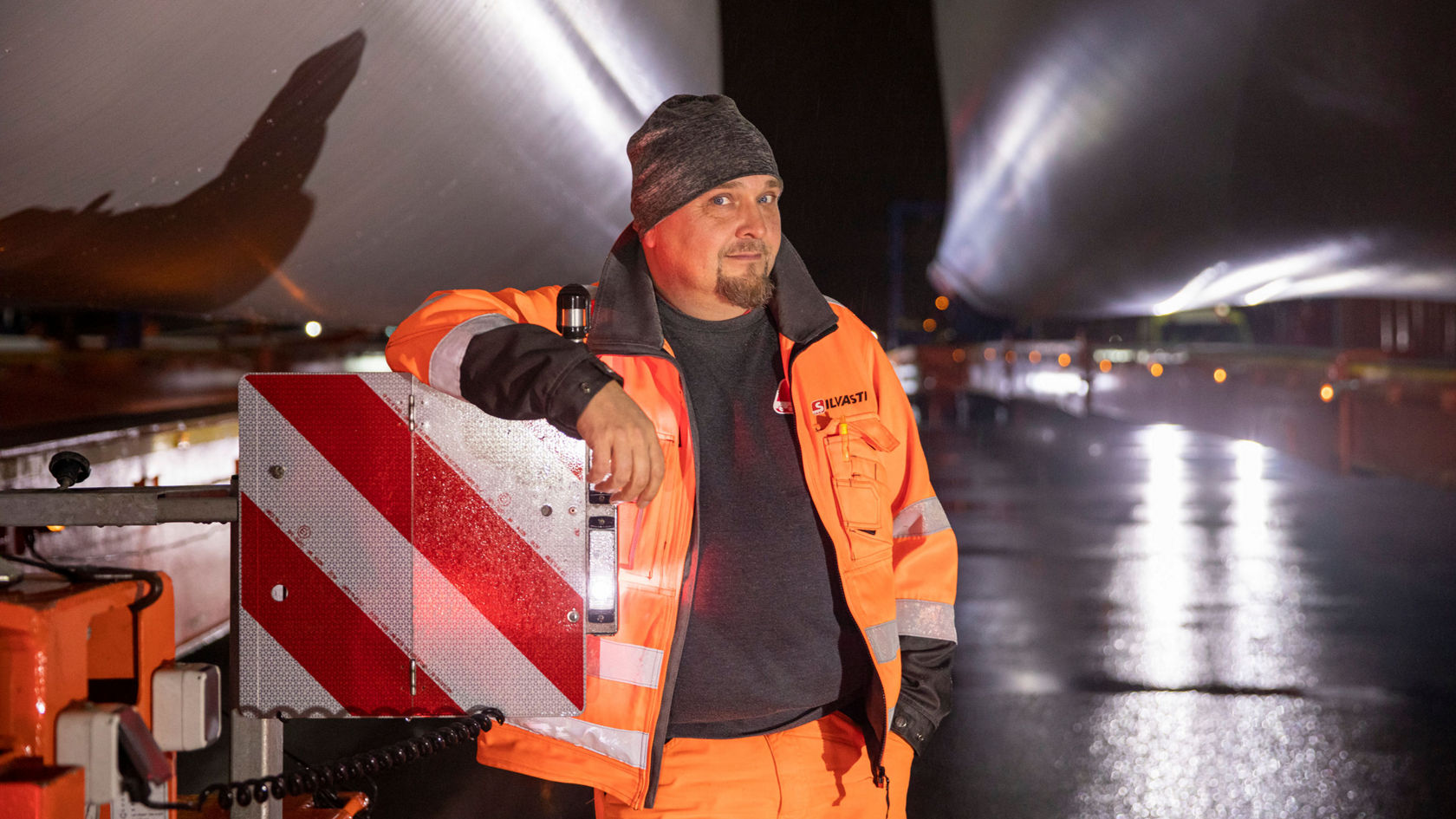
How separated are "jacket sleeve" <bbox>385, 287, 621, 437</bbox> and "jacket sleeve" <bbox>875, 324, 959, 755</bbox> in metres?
0.71

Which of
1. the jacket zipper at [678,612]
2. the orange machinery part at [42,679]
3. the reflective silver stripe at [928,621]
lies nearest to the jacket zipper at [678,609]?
the jacket zipper at [678,612]

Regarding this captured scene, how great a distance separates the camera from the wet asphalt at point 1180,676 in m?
4.25

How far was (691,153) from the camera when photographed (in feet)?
8.32

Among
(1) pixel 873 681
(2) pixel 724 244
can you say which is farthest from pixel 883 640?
(2) pixel 724 244

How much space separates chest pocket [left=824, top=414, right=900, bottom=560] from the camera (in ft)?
8.06

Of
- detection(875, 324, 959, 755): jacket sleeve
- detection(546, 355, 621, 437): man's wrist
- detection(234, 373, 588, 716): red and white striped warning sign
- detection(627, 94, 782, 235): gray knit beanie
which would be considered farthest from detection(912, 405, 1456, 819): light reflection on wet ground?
detection(546, 355, 621, 437): man's wrist

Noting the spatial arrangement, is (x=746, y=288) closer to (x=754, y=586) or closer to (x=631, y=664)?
(x=754, y=586)

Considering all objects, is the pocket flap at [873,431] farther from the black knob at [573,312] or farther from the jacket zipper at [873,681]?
the black knob at [573,312]

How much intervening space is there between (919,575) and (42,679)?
162 centimetres

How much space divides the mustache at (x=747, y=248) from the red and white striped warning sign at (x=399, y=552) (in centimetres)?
55

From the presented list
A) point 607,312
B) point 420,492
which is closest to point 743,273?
point 607,312

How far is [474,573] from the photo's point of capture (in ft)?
7.35

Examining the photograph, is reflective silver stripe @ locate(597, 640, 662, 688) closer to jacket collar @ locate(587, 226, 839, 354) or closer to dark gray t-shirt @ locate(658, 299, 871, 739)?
dark gray t-shirt @ locate(658, 299, 871, 739)

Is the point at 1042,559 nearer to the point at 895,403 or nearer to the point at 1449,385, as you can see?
the point at 1449,385
